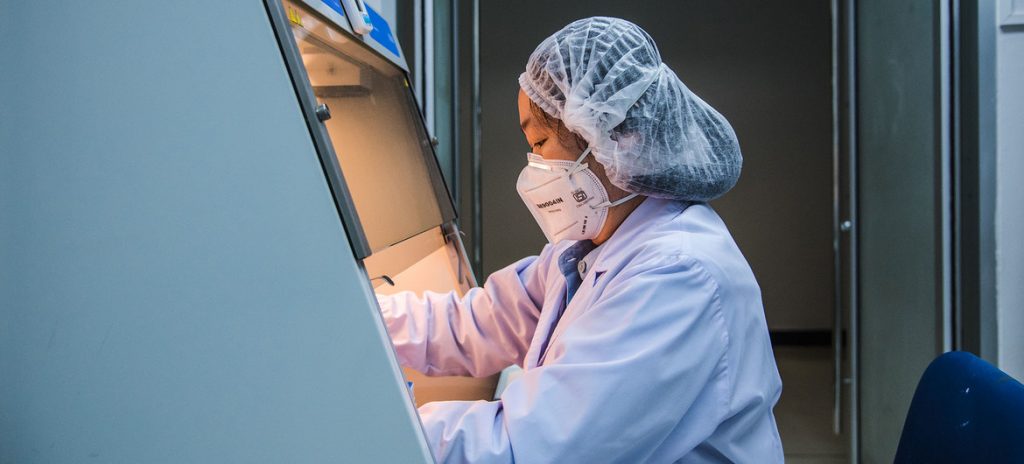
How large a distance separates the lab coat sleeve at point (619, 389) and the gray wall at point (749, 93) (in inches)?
139

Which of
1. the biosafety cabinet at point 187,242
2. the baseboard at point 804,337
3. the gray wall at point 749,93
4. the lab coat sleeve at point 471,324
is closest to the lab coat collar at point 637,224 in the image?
the lab coat sleeve at point 471,324

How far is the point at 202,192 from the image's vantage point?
0.64 metres

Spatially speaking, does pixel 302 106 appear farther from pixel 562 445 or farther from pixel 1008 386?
pixel 1008 386

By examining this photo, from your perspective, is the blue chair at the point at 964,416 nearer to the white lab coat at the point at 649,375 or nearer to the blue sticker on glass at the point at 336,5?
the white lab coat at the point at 649,375

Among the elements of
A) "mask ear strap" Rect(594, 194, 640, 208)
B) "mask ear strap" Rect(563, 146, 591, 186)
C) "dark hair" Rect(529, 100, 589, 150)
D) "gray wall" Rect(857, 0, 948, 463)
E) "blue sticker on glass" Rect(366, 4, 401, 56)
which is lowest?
"gray wall" Rect(857, 0, 948, 463)

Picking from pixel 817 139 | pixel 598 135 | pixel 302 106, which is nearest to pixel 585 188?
pixel 598 135

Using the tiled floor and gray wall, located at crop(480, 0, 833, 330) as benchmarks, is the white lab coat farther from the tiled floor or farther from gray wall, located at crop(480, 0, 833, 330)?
gray wall, located at crop(480, 0, 833, 330)

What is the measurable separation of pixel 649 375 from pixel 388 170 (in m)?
0.53

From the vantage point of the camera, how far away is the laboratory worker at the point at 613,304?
2.40 feet

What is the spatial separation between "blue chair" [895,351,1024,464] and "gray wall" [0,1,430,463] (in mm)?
660

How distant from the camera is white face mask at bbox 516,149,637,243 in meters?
1.01

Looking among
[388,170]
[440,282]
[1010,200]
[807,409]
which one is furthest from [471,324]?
[807,409]

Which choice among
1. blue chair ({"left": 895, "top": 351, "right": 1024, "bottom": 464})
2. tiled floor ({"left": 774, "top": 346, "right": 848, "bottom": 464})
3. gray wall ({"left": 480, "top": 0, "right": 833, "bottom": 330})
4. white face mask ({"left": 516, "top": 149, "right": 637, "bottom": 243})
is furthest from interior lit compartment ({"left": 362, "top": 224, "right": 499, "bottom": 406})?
gray wall ({"left": 480, "top": 0, "right": 833, "bottom": 330})

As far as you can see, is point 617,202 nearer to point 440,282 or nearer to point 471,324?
point 471,324
